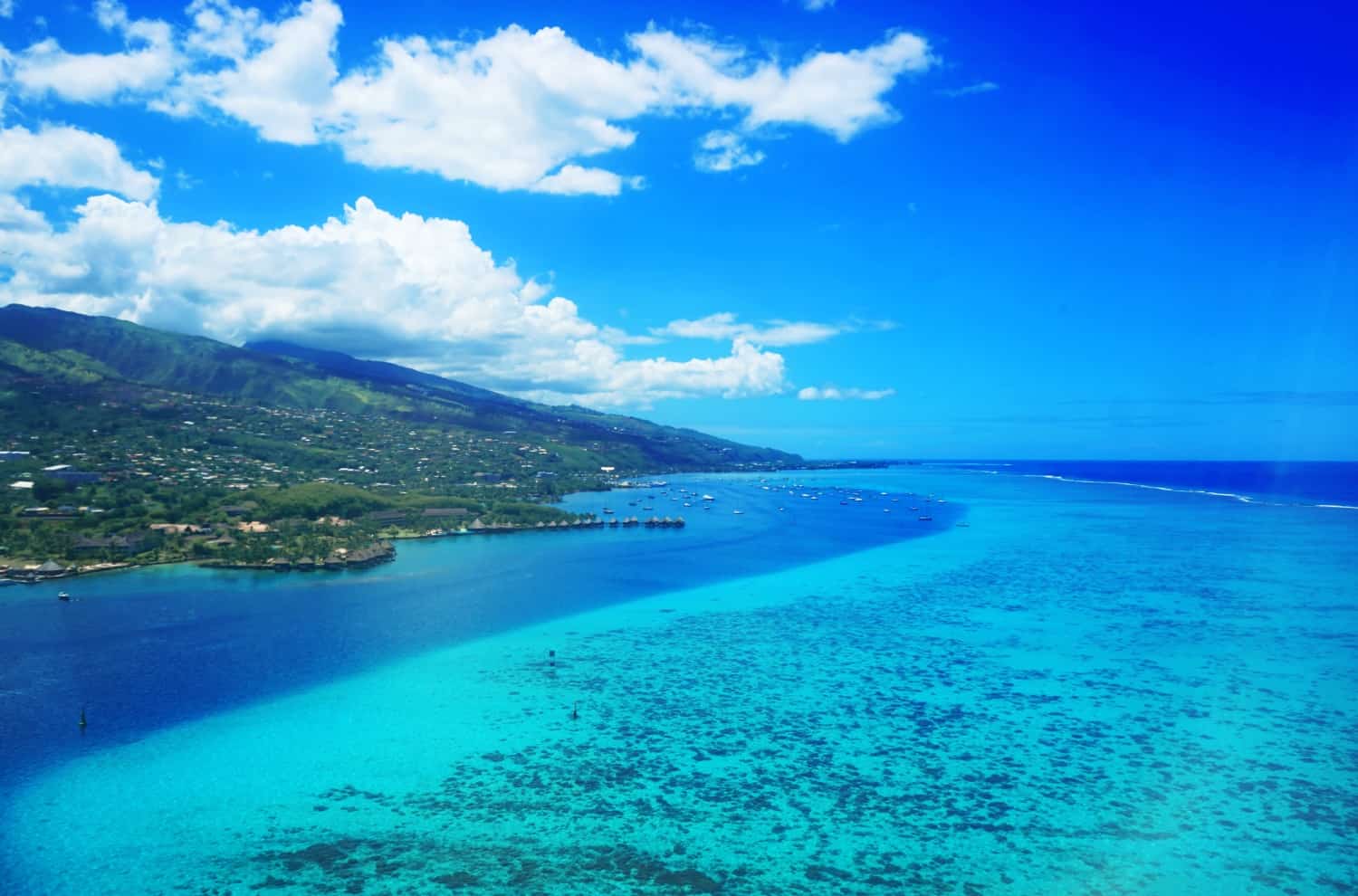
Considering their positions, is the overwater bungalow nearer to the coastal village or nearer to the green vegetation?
the coastal village

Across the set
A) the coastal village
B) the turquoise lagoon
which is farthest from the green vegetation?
the turquoise lagoon

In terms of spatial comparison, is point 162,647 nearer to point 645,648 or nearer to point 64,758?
point 64,758

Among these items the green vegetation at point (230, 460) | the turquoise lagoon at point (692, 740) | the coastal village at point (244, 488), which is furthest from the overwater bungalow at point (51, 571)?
the turquoise lagoon at point (692, 740)

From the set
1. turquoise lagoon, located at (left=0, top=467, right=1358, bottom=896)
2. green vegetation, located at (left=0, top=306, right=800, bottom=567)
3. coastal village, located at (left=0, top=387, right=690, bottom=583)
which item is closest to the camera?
turquoise lagoon, located at (left=0, top=467, right=1358, bottom=896)

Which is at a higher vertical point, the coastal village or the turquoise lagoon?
the coastal village

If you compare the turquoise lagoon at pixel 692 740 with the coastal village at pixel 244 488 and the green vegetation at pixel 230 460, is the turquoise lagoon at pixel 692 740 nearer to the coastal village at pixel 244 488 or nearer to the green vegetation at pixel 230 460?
the coastal village at pixel 244 488

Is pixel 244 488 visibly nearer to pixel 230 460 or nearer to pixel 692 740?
pixel 230 460
